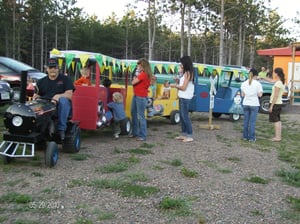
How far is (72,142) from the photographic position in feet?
21.5

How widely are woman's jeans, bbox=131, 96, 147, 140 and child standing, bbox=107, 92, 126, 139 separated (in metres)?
0.25

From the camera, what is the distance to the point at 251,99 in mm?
8617

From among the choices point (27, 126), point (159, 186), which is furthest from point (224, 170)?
point (27, 126)

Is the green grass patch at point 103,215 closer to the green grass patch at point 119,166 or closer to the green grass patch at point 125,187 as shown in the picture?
the green grass patch at point 125,187

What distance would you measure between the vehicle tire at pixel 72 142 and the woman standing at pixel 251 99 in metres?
3.92

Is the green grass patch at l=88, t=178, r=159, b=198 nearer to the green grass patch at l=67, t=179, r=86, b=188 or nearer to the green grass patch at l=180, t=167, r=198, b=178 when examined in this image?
the green grass patch at l=67, t=179, r=86, b=188

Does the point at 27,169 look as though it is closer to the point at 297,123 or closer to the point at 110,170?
the point at 110,170

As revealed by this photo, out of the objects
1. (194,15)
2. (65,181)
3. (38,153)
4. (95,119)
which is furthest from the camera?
(194,15)

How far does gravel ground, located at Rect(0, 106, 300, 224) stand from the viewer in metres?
4.04

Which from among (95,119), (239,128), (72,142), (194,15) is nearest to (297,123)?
(239,128)

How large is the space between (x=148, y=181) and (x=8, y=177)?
5.94ft

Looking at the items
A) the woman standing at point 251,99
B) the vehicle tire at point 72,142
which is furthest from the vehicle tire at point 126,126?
the woman standing at point 251,99

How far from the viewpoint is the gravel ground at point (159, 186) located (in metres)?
4.04
